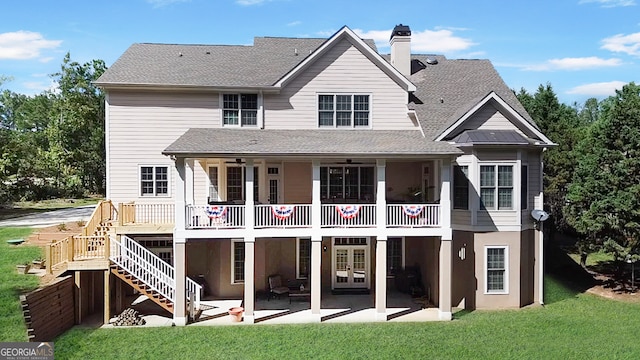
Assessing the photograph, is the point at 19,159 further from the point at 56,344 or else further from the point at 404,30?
the point at 404,30

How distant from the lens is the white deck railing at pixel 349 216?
15.9 metres

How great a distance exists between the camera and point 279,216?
15820mm

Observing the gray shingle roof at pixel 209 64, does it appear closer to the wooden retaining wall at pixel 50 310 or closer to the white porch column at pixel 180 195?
the white porch column at pixel 180 195

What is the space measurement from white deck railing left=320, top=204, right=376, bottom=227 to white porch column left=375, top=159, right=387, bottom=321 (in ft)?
1.13

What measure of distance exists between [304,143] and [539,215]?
31.7 ft

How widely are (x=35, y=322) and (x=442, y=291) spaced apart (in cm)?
1292

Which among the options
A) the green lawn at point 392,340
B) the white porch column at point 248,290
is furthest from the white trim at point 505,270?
the white porch column at point 248,290

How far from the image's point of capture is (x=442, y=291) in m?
15.9

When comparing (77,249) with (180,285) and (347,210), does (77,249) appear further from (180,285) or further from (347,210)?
(347,210)

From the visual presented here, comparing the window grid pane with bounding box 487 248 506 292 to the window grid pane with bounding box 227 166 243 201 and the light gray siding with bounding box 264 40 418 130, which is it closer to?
the light gray siding with bounding box 264 40 418 130

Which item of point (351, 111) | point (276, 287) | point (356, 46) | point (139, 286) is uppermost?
point (356, 46)

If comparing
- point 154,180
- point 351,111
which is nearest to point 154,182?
point 154,180

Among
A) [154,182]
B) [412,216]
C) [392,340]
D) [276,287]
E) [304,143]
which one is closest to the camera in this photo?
[392,340]

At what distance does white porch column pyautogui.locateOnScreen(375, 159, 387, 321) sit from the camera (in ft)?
51.6
